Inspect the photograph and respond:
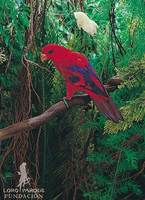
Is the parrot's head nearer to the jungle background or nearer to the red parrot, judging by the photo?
the red parrot

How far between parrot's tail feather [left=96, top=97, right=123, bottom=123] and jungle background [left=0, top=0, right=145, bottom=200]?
261mm

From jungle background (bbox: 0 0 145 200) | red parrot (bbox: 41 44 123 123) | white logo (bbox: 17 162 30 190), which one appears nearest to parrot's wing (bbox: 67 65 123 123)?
red parrot (bbox: 41 44 123 123)

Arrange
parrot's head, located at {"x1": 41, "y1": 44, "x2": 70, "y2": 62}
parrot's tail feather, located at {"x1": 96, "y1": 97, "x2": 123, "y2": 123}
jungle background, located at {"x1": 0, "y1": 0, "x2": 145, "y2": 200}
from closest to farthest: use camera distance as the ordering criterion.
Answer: parrot's tail feather, located at {"x1": 96, "y1": 97, "x2": 123, "y2": 123}, parrot's head, located at {"x1": 41, "y1": 44, "x2": 70, "y2": 62}, jungle background, located at {"x1": 0, "y1": 0, "x2": 145, "y2": 200}

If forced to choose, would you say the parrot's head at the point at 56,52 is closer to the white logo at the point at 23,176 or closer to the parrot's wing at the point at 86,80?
the parrot's wing at the point at 86,80

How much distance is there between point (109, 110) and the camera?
4.52ft

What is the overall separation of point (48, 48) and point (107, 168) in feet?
1.64

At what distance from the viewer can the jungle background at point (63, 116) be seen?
66.9 inches

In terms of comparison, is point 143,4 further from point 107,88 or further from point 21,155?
point 21,155

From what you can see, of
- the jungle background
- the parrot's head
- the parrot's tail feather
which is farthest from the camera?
the jungle background

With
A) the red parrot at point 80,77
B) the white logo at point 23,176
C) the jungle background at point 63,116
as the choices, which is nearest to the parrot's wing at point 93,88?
the red parrot at point 80,77

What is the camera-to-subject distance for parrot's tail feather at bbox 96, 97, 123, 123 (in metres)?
1.33

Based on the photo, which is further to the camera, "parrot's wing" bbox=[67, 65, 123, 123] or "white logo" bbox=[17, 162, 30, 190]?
"white logo" bbox=[17, 162, 30, 190]

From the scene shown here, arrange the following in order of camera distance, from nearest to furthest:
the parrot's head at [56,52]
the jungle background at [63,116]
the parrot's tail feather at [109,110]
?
1. the parrot's tail feather at [109,110]
2. the parrot's head at [56,52]
3. the jungle background at [63,116]

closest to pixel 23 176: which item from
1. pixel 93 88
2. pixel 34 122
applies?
pixel 34 122
